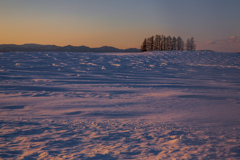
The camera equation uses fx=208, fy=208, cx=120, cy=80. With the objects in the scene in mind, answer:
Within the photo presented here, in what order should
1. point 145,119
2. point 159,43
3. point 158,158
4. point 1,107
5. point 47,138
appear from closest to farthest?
point 158,158 < point 47,138 < point 145,119 < point 1,107 < point 159,43

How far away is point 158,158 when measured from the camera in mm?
2799

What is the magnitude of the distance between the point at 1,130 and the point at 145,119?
2.81m

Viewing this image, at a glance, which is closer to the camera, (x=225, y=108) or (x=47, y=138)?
(x=47, y=138)

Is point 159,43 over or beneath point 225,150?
over

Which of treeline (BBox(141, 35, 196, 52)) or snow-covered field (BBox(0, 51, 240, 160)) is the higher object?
treeline (BBox(141, 35, 196, 52))

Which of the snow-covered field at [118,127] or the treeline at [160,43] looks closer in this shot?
the snow-covered field at [118,127]

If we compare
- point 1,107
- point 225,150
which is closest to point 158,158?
point 225,150

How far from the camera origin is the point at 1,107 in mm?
5430

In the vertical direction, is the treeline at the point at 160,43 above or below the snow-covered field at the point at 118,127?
above

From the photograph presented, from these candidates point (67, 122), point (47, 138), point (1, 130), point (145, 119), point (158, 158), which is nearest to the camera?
point (158, 158)

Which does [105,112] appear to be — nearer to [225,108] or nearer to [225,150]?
[225,150]

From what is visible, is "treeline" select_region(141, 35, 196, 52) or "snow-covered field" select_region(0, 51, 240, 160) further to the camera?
"treeline" select_region(141, 35, 196, 52)

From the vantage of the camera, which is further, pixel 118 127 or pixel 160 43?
pixel 160 43

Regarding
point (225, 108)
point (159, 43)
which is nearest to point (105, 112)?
point (225, 108)
